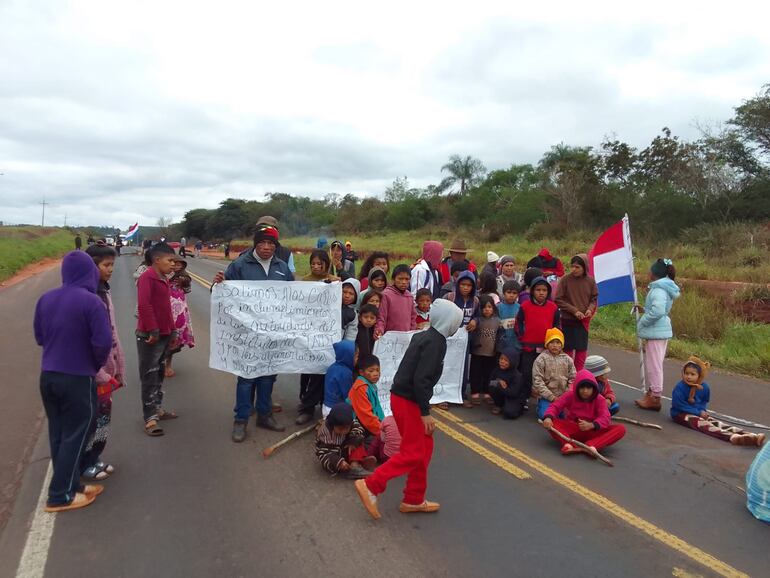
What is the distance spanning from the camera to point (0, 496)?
4.20 metres

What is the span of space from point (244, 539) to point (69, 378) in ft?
5.42

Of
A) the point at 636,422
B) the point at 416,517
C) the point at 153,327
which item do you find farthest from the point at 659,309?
the point at 153,327

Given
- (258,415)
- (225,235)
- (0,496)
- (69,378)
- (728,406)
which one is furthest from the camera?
(225,235)

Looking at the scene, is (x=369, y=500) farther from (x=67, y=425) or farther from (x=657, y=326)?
(x=657, y=326)

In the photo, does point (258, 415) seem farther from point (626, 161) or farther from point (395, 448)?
point (626, 161)

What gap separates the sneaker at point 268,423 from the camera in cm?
562

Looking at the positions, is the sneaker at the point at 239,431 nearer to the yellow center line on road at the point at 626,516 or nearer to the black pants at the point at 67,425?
the black pants at the point at 67,425

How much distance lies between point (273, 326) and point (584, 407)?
329cm

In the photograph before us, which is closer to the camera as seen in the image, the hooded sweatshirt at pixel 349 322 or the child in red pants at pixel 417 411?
the child in red pants at pixel 417 411

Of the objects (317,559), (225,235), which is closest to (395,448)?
(317,559)

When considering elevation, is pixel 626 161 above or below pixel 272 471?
above

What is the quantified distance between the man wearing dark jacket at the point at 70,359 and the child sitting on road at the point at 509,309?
4.61 m

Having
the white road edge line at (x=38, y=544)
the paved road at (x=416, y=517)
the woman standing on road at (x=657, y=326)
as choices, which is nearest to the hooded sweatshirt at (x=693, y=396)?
the paved road at (x=416, y=517)

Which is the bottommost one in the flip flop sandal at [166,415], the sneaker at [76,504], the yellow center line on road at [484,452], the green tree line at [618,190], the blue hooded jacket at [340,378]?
the sneaker at [76,504]
